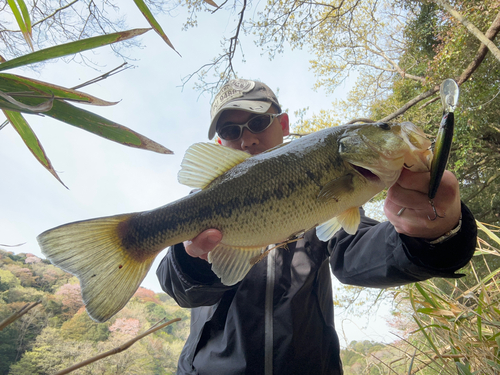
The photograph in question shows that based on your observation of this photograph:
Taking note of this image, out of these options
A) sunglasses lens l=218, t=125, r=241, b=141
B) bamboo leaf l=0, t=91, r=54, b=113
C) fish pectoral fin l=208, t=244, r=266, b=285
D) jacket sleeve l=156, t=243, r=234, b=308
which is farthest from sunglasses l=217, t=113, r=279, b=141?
bamboo leaf l=0, t=91, r=54, b=113

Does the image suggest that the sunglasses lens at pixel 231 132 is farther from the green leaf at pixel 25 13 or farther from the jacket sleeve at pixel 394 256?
the green leaf at pixel 25 13

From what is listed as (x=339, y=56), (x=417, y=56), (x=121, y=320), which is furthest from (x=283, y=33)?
(x=121, y=320)

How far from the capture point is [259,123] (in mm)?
1970

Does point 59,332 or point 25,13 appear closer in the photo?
point 25,13

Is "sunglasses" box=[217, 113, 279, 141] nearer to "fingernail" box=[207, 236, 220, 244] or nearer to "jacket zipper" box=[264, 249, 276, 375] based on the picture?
"jacket zipper" box=[264, 249, 276, 375]

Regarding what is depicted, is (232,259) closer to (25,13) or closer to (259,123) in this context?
(25,13)

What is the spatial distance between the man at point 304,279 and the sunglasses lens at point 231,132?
3.09 feet

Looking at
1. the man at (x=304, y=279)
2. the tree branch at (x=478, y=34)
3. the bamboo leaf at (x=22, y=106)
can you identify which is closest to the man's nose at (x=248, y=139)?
the man at (x=304, y=279)

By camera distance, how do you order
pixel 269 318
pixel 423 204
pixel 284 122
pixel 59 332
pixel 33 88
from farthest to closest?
pixel 59 332 < pixel 284 122 < pixel 269 318 < pixel 423 204 < pixel 33 88

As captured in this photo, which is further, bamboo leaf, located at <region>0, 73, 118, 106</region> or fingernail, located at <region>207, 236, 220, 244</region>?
fingernail, located at <region>207, 236, 220, 244</region>

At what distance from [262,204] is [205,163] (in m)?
0.31

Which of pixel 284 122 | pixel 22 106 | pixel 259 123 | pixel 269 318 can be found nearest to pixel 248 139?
pixel 259 123

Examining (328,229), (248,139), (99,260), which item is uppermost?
(248,139)

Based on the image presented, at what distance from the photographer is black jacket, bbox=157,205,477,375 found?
123 cm
